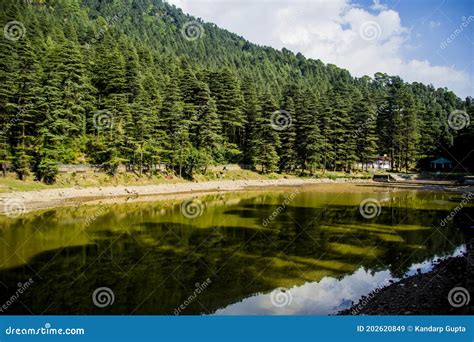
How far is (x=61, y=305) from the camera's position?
12.7m

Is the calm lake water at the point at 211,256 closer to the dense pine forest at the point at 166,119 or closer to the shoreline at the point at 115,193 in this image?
the shoreline at the point at 115,193

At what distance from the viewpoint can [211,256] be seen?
739 inches

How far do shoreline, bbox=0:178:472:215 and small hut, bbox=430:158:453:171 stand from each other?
19.6m

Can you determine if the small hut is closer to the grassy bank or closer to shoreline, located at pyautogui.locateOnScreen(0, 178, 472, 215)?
the grassy bank

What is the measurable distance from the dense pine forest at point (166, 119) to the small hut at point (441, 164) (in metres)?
1.29

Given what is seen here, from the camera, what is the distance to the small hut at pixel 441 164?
72750 millimetres

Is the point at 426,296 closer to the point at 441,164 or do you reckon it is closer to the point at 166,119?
the point at 166,119

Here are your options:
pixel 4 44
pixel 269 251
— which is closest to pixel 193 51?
pixel 4 44

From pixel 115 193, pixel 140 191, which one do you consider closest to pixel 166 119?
pixel 140 191

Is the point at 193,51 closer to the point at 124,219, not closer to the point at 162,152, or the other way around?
the point at 162,152

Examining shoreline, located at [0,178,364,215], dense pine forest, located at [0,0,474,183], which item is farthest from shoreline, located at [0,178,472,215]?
dense pine forest, located at [0,0,474,183]

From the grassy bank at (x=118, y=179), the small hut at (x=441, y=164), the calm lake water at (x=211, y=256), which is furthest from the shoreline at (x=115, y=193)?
the small hut at (x=441, y=164)

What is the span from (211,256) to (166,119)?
1467 inches

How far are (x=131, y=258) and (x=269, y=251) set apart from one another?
277 inches
